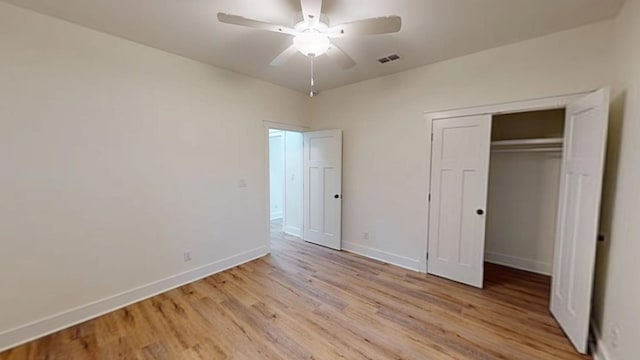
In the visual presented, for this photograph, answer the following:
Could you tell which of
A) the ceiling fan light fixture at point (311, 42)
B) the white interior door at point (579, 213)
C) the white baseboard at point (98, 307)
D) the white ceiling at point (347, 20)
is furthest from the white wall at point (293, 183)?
the white interior door at point (579, 213)

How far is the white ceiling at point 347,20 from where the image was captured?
6.88 ft

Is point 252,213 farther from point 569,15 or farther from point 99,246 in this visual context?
point 569,15

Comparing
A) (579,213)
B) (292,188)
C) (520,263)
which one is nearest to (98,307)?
(292,188)

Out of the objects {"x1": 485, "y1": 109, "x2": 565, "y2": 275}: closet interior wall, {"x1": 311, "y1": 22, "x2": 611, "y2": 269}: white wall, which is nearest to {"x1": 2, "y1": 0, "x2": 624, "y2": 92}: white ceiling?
{"x1": 311, "y1": 22, "x2": 611, "y2": 269}: white wall

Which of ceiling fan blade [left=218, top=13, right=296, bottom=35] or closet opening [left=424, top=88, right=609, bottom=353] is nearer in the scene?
ceiling fan blade [left=218, top=13, right=296, bottom=35]

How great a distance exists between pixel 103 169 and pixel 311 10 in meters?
2.45

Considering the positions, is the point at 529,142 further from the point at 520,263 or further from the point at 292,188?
the point at 292,188

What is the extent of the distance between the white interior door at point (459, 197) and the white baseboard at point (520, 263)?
3.37ft

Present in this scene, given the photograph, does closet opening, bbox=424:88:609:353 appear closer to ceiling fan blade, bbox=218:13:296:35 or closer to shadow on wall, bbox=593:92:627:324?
shadow on wall, bbox=593:92:627:324

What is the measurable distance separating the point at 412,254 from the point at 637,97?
2.62m

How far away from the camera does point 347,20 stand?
2322 mm

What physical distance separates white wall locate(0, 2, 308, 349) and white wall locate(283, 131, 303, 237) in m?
1.56

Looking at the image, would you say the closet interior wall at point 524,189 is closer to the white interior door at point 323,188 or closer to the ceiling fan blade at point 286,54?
the white interior door at point 323,188

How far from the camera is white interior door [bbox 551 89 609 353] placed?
1.96 meters
